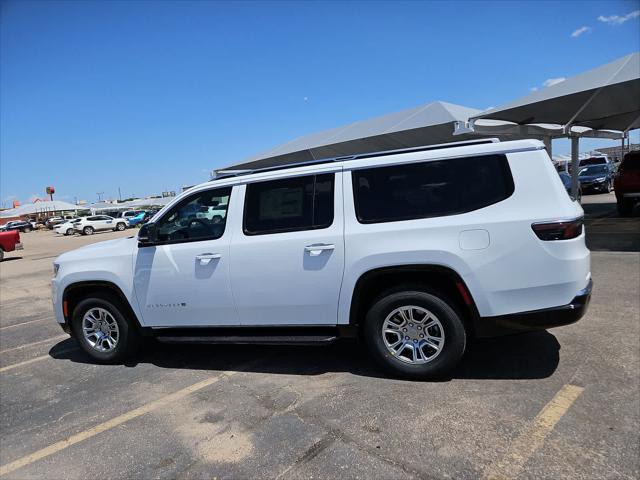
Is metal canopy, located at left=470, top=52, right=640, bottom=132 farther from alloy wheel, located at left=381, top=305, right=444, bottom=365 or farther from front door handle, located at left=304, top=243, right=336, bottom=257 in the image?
front door handle, located at left=304, top=243, right=336, bottom=257

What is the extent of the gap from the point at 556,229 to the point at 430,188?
100 cm

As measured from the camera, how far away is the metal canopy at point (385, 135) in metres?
13.7

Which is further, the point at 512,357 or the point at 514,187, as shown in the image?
the point at 512,357

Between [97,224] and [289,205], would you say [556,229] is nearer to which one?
[289,205]

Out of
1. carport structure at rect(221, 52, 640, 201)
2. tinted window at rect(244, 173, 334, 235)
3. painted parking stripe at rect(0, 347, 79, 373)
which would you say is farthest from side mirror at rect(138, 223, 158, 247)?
carport structure at rect(221, 52, 640, 201)

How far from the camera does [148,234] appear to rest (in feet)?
14.8

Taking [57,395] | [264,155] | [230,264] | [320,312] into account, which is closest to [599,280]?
[320,312]

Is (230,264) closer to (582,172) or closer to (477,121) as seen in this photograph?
(477,121)

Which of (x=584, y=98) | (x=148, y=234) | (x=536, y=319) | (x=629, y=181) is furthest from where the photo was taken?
(x=629, y=181)

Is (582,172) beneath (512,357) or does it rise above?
above

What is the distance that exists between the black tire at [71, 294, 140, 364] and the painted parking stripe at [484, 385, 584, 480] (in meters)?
3.70

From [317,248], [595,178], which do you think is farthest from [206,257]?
[595,178]

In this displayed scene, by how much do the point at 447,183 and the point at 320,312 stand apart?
155 centimetres

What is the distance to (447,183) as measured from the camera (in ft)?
12.3
